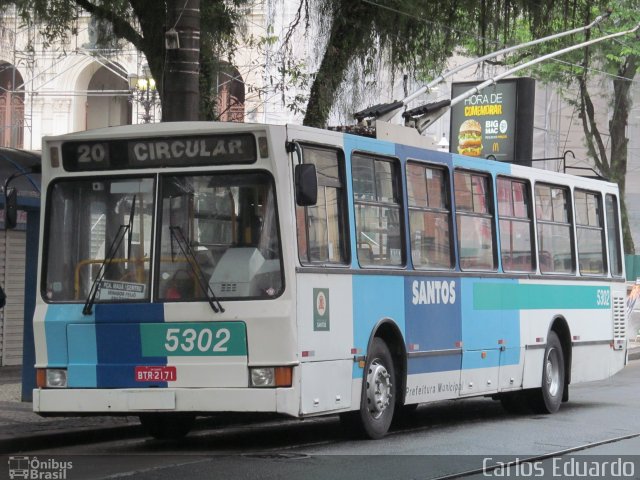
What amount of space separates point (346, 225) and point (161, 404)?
2430mm

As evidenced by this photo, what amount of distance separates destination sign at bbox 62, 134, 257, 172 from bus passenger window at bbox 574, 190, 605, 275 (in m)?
7.43

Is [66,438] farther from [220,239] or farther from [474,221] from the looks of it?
[474,221]

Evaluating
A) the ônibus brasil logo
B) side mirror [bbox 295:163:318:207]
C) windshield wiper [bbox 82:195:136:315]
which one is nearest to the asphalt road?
the ônibus brasil logo

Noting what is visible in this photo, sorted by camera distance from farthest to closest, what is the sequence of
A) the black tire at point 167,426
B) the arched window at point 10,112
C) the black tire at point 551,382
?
the arched window at point 10,112 < the black tire at point 551,382 < the black tire at point 167,426

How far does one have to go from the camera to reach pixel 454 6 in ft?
60.2

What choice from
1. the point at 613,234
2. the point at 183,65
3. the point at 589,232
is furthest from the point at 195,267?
the point at 613,234

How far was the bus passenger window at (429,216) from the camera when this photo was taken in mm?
13469

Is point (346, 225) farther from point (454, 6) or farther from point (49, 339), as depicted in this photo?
point (454, 6)

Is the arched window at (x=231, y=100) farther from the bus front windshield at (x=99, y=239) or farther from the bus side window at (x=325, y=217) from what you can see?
the bus front windshield at (x=99, y=239)

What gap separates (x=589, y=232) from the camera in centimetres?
1792

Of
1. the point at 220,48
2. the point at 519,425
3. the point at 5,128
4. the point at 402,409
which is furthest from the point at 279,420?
the point at 5,128

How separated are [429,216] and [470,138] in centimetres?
1756

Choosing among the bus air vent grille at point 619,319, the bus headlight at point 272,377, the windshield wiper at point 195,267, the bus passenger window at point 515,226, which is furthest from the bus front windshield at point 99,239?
the bus air vent grille at point 619,319

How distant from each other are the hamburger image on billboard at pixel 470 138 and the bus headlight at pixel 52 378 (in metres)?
20.0
